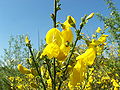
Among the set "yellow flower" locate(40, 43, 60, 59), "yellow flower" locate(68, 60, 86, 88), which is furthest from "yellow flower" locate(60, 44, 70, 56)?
"yellow flower" locate(68, 60, 86, 88)

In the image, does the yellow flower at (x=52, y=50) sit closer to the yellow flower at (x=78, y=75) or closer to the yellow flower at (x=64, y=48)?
the yellow flower at (x=64, y=48)

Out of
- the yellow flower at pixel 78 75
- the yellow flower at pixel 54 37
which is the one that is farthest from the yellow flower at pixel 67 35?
the yellow flower at pixel 78 75

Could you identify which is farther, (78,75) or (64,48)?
(64,48)

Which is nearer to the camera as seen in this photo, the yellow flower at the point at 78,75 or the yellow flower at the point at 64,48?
the yellow flower at the point at 78,75

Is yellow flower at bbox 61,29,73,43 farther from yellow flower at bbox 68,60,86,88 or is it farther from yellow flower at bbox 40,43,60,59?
yellow flower at bbox 68,60,86,88

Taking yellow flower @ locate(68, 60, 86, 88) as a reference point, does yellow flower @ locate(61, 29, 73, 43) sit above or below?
above

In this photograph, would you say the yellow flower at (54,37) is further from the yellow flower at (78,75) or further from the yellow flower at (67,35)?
the yellow flower at (78,75)

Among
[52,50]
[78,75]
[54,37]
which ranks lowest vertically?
[78,75]

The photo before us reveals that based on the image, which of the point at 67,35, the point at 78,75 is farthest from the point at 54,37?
the point at 78,75

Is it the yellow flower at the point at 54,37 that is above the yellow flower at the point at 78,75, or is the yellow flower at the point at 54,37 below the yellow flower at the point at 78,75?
above

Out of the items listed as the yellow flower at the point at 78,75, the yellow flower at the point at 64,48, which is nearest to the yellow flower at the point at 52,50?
the yellow flower at the point at 64,48

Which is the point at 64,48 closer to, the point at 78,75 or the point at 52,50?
the point at 52,50

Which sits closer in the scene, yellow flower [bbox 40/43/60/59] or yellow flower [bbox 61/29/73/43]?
yellow flower [bbox 40/43/60/59]

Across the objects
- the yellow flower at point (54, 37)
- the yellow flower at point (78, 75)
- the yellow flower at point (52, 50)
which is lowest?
the yellow flower at point (78, 75)
